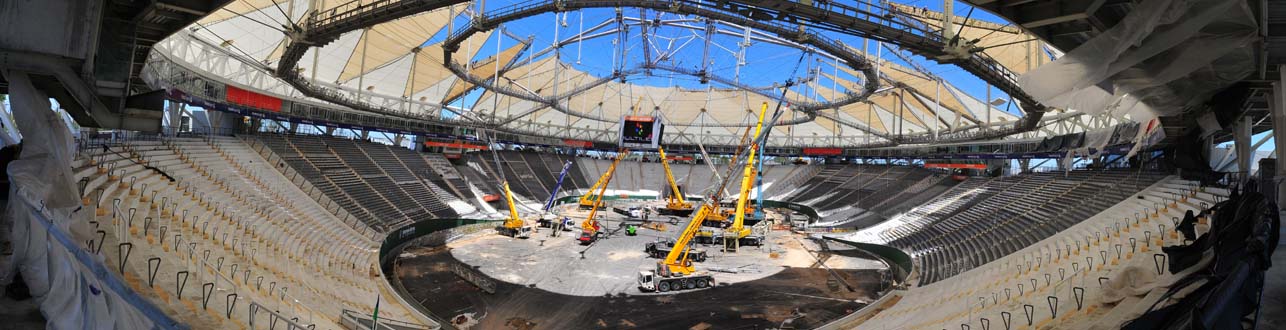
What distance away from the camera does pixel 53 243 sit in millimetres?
6117

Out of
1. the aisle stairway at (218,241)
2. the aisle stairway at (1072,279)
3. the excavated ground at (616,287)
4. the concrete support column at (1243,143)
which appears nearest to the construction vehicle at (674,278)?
the excavated ground at (616,287)

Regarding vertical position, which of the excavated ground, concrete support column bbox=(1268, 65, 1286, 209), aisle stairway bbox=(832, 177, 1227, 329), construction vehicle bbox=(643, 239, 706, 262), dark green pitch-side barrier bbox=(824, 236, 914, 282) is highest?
concrete support column bbox=(1268, 65, 1286, 209)

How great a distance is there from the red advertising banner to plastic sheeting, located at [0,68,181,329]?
2601cm

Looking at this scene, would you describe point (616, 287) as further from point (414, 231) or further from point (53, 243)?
point (53, 243)

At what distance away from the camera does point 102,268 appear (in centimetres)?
677

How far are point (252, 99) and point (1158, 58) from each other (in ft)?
134

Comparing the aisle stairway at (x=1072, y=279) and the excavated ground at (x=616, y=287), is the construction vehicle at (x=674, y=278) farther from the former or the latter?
the aisle stairway at (x=1072, y=279)

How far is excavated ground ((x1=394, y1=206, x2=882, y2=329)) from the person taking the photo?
1820 centimetres

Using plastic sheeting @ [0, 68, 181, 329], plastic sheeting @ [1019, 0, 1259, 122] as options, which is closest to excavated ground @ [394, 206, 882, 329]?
plastic sheeting @ [0, 68, 181, 329]

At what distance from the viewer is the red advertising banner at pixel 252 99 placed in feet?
101

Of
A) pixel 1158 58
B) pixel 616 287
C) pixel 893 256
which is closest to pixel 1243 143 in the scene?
pixel 1158 58

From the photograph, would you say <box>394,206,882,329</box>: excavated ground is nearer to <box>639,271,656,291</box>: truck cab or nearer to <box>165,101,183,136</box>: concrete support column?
<box>639,271,656,291</box>: truck cab

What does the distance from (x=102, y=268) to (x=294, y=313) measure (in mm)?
5058

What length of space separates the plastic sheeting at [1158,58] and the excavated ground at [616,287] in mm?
11540
